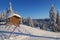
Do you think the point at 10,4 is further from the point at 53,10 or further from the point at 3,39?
the point at 3,39

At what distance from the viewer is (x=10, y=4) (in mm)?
32375

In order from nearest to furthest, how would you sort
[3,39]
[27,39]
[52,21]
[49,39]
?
[3,39]
[27,39]
[49,39]
[52,21]

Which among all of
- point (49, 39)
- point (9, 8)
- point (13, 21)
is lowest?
point (49, 39)

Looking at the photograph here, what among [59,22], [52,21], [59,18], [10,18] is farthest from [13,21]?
[59,18]

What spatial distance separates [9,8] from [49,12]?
8.88 metres

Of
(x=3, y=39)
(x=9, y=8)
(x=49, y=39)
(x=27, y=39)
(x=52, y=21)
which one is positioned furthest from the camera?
(x=9, y=8)

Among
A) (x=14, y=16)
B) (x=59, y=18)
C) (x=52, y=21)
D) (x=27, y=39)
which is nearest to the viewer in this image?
(x=14, y=16)

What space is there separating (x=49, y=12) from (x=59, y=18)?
813 cm

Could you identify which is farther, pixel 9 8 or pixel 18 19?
pixel 9 8

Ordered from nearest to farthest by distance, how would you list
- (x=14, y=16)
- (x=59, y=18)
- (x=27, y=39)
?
(x=14, y=16) → (x=27, y=39) → (x=59, y=18)

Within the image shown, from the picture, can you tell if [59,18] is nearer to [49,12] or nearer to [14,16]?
[49,12]

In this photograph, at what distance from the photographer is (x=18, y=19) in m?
12.5

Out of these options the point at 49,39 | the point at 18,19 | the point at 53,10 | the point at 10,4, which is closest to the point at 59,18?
the point at 53,10

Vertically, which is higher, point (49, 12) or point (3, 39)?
point (49, 12)
